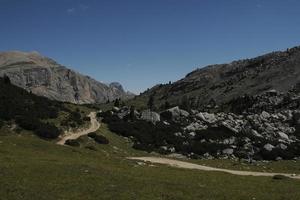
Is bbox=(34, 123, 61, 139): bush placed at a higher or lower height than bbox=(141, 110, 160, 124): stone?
lower

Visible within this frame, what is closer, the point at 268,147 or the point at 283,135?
the point at 268,147

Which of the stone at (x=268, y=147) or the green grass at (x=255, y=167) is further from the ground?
the stone at (x=268, y=147)

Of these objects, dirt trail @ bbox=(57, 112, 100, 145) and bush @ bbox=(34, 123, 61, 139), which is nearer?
bush @ bbox=(34, 123, 61, 139)

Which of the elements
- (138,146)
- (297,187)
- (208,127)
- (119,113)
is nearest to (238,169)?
(297,187)

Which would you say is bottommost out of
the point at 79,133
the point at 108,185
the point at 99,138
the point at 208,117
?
the point at 108,185

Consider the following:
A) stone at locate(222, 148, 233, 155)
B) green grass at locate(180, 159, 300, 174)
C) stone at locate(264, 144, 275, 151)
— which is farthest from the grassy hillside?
stone at locate(264, 144, 275, 151)

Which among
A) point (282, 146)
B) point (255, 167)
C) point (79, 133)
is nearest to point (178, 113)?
point (282, 146)

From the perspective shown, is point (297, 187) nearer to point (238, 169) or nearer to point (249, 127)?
point (238, 169)

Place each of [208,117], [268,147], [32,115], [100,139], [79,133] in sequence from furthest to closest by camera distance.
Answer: [208,117] < [268,147] < [79,133] < [32,115] < [100,139]

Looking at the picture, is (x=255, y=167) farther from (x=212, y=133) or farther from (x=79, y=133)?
(x=79, y=133)

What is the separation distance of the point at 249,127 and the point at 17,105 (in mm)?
55668

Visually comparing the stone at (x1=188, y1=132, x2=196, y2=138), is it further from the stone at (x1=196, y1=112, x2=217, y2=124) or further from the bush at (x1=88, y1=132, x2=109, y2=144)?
the bush at (x1=88, y1=132, x2=109, y2=144)

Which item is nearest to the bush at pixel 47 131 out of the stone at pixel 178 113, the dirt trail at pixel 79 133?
the dirt trail at pixel 79 133

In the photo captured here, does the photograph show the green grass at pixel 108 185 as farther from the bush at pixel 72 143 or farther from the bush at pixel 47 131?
the bush at pixel 47 131
